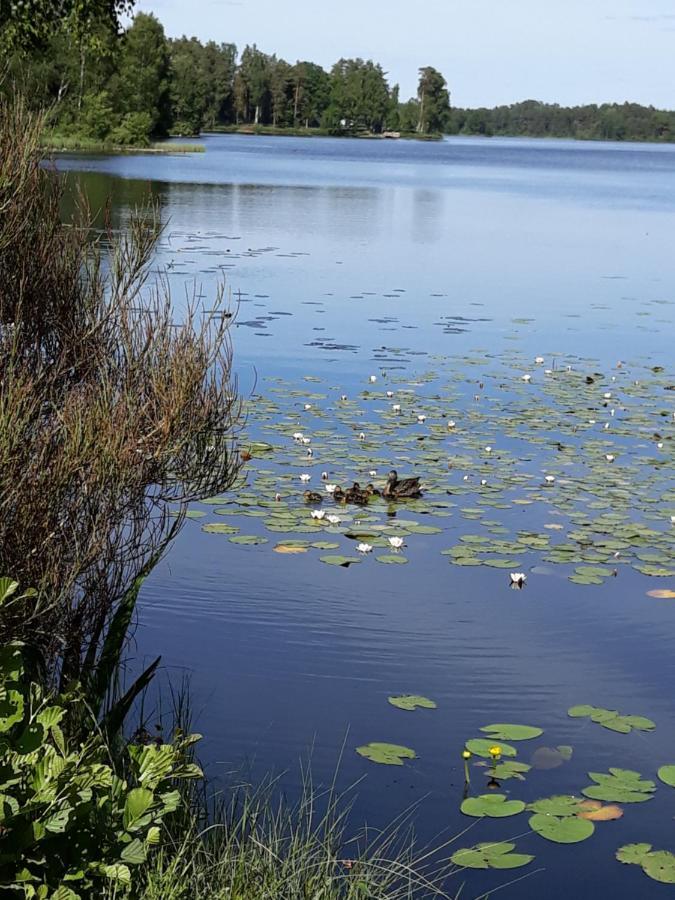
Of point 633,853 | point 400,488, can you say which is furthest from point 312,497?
point 633,853

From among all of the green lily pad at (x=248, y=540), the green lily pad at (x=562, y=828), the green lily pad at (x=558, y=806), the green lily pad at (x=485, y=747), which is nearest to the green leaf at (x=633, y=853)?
the green lily pad at (x=562, y=828)

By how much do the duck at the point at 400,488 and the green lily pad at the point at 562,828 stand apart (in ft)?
14.8

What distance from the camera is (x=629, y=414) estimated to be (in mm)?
13375

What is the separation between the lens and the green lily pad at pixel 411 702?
6832 millimetres

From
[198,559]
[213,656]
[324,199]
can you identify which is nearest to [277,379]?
[198,559]

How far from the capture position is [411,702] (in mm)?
6871

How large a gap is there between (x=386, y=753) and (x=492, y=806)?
0.69 m

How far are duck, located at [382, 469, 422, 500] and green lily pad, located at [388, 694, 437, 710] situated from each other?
3.27 m

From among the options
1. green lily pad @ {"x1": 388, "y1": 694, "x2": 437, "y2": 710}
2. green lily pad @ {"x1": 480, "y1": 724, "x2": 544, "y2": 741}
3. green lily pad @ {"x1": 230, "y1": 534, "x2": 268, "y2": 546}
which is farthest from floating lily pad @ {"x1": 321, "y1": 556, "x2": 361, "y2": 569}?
green lily pad @ {"x1": 480, "y1": 724, "x2": 544, "y2": 741}

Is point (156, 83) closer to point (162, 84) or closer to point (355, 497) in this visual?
point (162, 84)

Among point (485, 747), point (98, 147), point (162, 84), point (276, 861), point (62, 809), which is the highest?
point (162, 84)

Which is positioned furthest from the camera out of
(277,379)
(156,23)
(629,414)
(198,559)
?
(156,23)

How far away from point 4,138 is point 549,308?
17.1 meters

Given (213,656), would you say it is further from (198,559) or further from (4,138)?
(4,138)
